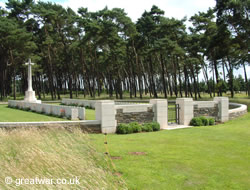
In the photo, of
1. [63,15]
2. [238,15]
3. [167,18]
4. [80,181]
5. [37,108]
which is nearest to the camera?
[80,181]

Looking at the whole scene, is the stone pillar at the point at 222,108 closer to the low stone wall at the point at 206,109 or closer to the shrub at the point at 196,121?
the low stone wall at the point at 206,109

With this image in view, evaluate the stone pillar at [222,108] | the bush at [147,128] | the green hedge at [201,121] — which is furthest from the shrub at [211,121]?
the bush at [147,128]

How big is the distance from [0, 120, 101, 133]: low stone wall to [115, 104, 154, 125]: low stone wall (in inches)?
53.1

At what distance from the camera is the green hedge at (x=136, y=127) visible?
12.3 meters

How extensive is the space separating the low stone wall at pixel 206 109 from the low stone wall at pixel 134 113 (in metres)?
3.48

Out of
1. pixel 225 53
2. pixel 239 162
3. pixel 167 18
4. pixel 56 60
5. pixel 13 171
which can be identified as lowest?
pixel 239 162

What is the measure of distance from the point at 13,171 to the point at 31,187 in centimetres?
83

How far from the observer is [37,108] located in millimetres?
22484

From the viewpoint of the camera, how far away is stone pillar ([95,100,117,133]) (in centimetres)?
1190

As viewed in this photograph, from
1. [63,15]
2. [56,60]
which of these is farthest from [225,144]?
[56,60]

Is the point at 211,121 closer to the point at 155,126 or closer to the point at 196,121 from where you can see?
the point at 196,121

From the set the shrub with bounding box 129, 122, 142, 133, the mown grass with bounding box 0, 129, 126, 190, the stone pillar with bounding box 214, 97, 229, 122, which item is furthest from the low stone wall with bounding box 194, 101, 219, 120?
the mown grass with bounding box 0, 129, 126, 190

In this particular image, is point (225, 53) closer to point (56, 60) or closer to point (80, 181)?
point (80, 181)

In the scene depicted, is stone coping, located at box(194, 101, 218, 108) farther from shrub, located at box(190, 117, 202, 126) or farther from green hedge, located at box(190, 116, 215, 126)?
shrub, located at box(190, 117, 202, 126)
